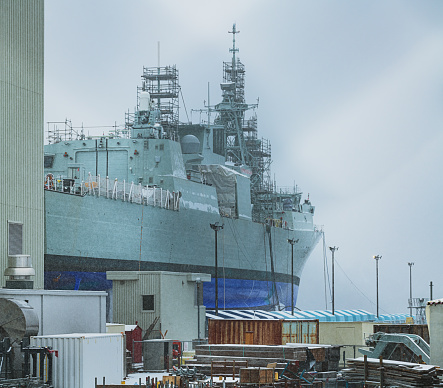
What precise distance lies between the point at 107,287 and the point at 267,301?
30235 millimetres

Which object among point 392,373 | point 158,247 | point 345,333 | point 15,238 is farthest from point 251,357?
point 158,247

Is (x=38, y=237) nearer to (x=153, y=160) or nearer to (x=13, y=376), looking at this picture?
(x=13, y=376)

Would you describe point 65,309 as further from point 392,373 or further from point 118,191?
point 118,191

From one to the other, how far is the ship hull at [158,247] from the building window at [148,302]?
38.8ft

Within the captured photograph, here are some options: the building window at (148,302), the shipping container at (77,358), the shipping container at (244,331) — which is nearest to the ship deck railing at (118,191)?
the building window at (148,302)

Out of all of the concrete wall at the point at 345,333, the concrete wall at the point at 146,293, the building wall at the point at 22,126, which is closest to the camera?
the building wall at the point at 22,126

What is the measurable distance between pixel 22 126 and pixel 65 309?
9.09 metres

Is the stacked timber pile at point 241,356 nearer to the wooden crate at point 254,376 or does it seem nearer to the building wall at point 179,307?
the wooden crate at point 254,376

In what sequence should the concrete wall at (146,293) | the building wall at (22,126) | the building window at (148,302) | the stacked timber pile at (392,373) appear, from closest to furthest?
the stacked timber pile at (392,373), the building wall at (22,126), the concrete wall at (146,293), the building window at (148,302)

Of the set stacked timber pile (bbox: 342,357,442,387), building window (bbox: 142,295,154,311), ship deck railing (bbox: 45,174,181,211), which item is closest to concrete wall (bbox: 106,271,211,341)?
building window (bbox: 142,295,154,311)

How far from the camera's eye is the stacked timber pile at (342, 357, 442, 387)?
66.2 feet

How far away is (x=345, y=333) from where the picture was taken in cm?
4034

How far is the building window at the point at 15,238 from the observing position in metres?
32.8

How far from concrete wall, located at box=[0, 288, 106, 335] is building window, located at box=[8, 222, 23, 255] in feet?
14.6
